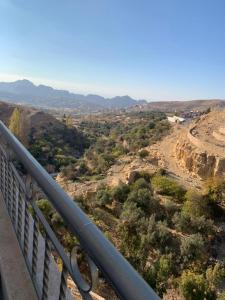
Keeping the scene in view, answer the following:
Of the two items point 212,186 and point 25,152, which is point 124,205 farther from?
point 25,152

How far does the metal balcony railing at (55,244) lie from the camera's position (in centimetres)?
82

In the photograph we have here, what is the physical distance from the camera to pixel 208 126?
31156mm

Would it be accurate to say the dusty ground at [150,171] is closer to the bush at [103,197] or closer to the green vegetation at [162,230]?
the green vegetation at [162,230]

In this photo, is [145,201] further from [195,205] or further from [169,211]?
[195,205]

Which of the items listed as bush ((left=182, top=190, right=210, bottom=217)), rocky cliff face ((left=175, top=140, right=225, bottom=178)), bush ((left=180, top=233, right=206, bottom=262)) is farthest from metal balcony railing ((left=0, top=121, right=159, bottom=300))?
rocky cliff face ((left=175, top=140, right=225, bottom=178))

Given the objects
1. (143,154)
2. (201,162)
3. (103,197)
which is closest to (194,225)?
(103,197)

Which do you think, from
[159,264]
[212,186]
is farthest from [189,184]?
[159,264]

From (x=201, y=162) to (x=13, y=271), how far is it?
66.5 ft

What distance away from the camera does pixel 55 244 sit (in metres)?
1.34

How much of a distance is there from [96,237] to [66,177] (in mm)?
27014

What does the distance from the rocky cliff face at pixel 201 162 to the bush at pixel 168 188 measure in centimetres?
273

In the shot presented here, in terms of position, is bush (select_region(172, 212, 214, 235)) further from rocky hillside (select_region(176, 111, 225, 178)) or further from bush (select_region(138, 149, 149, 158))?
bush (select_region(138, 149, 149, 158))

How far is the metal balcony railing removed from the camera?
0.82 meters

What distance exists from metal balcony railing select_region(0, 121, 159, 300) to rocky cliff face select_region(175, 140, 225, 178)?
63.0 ft
